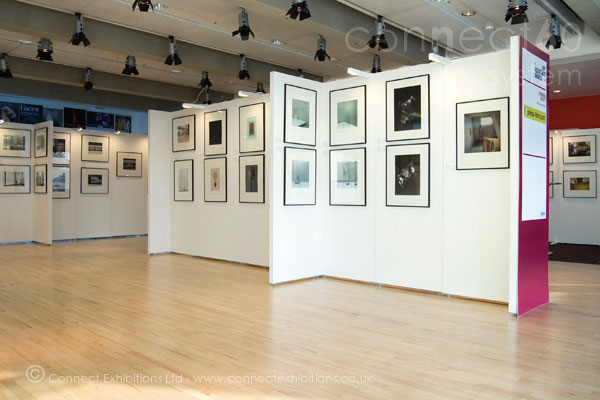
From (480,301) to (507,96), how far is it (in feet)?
9.02

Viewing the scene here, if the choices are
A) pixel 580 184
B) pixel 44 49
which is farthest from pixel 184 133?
pixel 580 184

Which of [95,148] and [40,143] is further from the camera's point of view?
[95,148]

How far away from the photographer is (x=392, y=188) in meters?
7.62

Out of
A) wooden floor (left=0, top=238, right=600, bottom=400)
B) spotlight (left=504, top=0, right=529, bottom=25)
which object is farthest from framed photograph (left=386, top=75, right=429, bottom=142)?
wooden floor (left=0, top=238, right=600, bottom=400)

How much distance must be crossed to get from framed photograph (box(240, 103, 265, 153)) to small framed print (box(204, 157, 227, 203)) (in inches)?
29.7

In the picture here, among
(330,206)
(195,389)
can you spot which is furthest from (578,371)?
(330,206)

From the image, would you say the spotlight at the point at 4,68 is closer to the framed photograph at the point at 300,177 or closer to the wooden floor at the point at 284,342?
the wooden floor at the point at 284,342

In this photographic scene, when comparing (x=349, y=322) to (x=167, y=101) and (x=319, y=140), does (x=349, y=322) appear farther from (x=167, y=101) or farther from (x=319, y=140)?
(x=167, y=101)

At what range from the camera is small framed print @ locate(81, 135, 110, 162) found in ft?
50.4

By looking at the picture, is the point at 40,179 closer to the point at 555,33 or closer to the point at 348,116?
the point at 348,116

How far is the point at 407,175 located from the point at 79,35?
6559 mm

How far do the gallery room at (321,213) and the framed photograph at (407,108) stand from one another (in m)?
0.03

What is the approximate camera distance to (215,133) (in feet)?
34.8

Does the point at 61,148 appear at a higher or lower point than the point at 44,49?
lower
